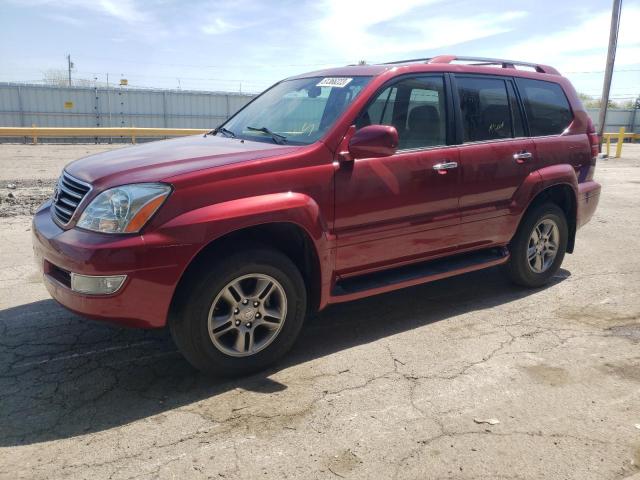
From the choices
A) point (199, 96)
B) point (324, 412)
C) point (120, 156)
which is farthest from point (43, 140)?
point (324, 412)

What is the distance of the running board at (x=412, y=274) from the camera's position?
389 centimetres

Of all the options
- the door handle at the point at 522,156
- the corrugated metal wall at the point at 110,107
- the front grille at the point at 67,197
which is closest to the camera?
the front grille at the point at 67,197

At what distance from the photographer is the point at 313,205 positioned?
353 cm

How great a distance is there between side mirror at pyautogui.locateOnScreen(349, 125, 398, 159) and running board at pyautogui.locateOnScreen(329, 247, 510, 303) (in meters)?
0.92

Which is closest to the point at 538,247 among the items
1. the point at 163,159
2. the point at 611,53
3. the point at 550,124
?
the point at 550,124

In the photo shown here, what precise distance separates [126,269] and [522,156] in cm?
340

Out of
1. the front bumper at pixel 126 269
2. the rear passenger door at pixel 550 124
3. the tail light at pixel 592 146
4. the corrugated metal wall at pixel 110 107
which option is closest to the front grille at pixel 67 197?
the front bumper at pixel 126 269

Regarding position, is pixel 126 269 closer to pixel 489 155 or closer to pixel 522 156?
pixel 489 155

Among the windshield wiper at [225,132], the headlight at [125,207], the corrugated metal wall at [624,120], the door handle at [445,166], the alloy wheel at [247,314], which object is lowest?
the alloy wheel at [247,314]

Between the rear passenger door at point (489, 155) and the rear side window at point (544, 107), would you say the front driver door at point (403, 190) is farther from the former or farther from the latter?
the rear side window at point (544, 107)

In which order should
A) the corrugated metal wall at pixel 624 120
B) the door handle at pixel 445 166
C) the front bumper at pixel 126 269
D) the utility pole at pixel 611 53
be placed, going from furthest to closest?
the corrugated metal wall at pixel 624 120 < the utility pole at pixel 611 53 < the door handle at pixel 445 166 < the front bumper at pixel 126 269

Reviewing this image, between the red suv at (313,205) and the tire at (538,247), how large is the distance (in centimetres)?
1

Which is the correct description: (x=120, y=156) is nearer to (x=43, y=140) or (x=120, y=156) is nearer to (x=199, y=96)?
(x=43, y=140)

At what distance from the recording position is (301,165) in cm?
353
